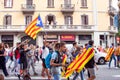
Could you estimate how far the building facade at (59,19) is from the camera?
51094 mm

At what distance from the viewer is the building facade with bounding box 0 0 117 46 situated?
51094mm

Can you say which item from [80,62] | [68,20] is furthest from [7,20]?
[80,62]

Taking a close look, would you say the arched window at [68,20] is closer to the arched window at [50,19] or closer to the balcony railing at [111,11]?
the arched window at [50,19]

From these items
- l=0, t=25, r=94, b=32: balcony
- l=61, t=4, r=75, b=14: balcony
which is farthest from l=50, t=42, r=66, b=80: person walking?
l=61, t=4, r=75, b=14: balcony

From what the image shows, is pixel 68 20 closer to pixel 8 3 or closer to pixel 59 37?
pixel 59 37

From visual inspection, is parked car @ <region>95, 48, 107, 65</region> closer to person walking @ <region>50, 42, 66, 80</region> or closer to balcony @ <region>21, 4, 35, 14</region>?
person walking @ <region>50, 42, 66, 80</region>

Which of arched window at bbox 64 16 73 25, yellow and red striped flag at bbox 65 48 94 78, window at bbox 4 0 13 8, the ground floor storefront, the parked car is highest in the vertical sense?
window at bbox 4 0 13 8

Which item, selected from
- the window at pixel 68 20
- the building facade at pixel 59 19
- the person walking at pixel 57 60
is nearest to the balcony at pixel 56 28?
the building facade at pixel 59 19

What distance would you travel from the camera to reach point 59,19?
2050 inches

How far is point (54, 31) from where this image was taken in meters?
51.1

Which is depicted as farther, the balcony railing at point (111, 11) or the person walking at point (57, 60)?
the balcony railing at point (111, 11)

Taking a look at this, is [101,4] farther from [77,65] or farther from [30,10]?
[77,65]

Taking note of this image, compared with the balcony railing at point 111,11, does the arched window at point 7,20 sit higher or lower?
lower

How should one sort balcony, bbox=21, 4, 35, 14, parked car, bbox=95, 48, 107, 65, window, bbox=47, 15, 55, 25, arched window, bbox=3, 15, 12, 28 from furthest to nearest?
window, bbox=47, 15, 55, 25 → arched window, bbox=3, 15, 12, 28 → balcony, bbox=21, 4, 35, 14 → parked car, bbox=95, 48, 107, 65
